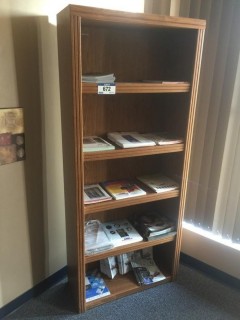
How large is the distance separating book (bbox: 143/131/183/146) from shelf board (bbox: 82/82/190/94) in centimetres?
29

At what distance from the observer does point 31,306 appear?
1.69m

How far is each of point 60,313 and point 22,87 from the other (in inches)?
53.4

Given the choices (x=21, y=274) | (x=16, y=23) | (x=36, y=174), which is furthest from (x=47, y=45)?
(x=21, y=274)

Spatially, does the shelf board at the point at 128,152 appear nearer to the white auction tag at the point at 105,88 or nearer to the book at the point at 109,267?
the white auction tag at the point at 105,88

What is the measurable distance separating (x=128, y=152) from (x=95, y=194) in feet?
1.06

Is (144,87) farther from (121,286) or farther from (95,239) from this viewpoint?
(121,286)

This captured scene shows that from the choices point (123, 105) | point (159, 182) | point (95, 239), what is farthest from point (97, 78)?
point (95, 239)

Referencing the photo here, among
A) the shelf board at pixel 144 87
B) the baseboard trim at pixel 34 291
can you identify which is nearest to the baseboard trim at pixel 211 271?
the baseboard trim at pixel 34 291

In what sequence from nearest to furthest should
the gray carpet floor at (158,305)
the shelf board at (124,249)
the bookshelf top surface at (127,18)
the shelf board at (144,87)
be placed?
the bookshelf top surface at (127,18)
the shelf board at (144,87)
the shelf board at (124,249)
the gray carpet floor at (158,305)

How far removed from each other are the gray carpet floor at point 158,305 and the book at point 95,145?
1.04 meters

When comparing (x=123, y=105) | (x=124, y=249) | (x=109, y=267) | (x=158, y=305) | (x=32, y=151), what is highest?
(x=123, y=105)

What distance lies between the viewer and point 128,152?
1431 mm

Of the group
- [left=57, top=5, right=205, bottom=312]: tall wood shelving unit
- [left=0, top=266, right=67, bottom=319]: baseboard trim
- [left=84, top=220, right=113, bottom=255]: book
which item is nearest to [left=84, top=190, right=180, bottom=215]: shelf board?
[left=57, top=5, right=205, bottom=312]: tall wood shelving unit

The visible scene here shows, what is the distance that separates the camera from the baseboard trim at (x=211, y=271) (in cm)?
189
